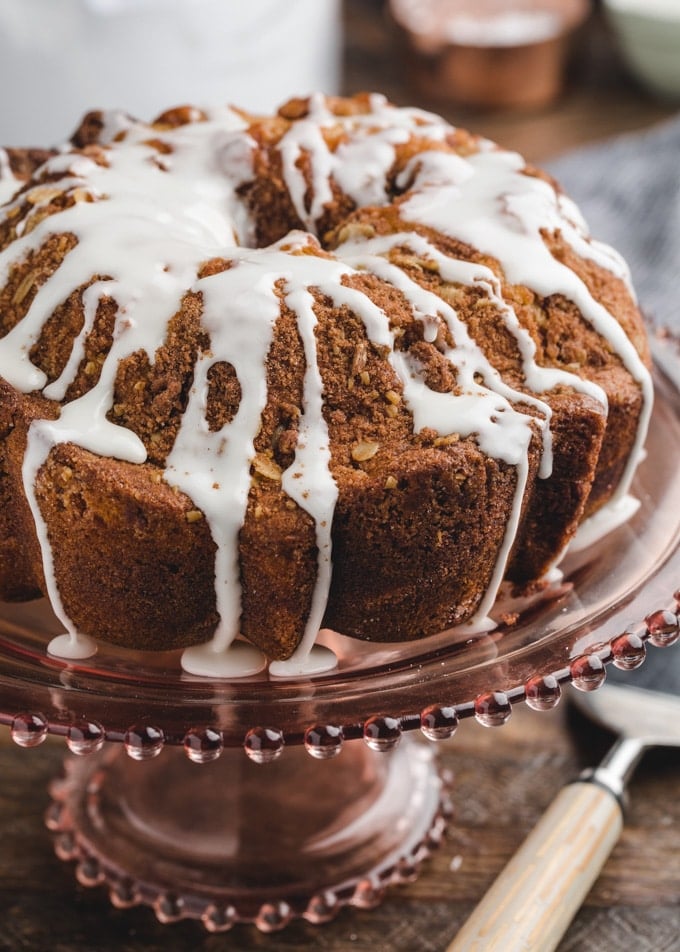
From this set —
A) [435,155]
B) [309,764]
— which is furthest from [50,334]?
[309,764]

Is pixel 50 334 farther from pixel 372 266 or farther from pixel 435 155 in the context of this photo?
pixel 435 155

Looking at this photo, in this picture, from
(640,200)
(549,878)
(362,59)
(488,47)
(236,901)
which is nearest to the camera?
(549,878)

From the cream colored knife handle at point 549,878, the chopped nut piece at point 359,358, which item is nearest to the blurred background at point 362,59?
the chopped nut piece at point 359,358

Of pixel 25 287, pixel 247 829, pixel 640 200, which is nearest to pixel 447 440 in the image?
pixel 25 287

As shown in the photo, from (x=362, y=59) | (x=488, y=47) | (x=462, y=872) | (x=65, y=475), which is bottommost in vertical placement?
(x=362, y=59)

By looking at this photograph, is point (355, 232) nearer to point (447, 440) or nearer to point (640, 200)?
point (447, 440)

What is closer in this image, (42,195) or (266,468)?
(266,468)

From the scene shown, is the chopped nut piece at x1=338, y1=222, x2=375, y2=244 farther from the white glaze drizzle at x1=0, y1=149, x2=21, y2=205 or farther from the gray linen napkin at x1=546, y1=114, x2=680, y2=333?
the gray linen napkin at x1=546, y1=114, x2=680, y2=333

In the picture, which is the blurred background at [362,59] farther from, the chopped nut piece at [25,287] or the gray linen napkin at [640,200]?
the chopped nut piece at [25,287]

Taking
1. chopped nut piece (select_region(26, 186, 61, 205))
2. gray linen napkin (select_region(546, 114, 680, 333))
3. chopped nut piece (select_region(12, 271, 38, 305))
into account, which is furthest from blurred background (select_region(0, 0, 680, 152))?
chopped nut piece (select_region(12, 271, 38, 305))
